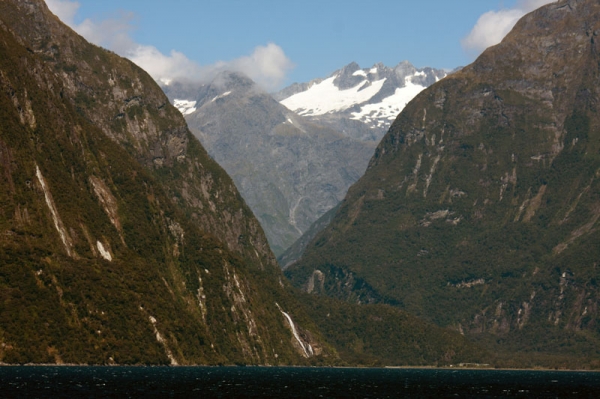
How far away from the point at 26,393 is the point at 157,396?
23.7 m

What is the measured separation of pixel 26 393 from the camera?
188 m

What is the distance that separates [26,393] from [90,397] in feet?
34.8

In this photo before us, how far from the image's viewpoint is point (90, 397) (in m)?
188

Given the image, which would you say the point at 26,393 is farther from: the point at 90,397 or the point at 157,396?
the point at 157,396

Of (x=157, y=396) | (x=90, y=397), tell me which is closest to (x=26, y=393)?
(x=90, y=397)

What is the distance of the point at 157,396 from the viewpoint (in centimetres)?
19950

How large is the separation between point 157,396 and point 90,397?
15020 mm
